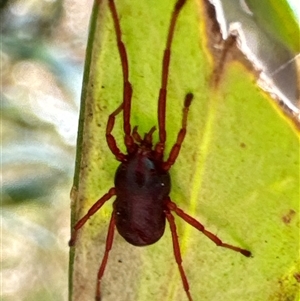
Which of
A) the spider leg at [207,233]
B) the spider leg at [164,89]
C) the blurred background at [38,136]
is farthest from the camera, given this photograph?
the blurred background at [38,136]

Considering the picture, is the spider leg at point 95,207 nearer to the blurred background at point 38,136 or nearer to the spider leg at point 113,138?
the spider leg at point 113,138

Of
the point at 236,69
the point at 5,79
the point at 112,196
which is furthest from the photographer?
the point at 5,79

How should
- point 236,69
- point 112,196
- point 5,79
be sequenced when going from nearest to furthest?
1. point 236,69
2. point 112,196
3. point 5,79

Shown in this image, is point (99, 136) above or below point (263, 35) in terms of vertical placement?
below

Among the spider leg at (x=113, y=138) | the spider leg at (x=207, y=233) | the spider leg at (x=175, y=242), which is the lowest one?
the spider leg at (x=175, y=242)

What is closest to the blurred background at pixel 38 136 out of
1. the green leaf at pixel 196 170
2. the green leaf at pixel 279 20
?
the green leaf at pixel 196 170

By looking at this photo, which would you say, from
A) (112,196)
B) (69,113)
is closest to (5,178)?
(69,113)

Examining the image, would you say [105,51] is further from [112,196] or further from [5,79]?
[5,79]
